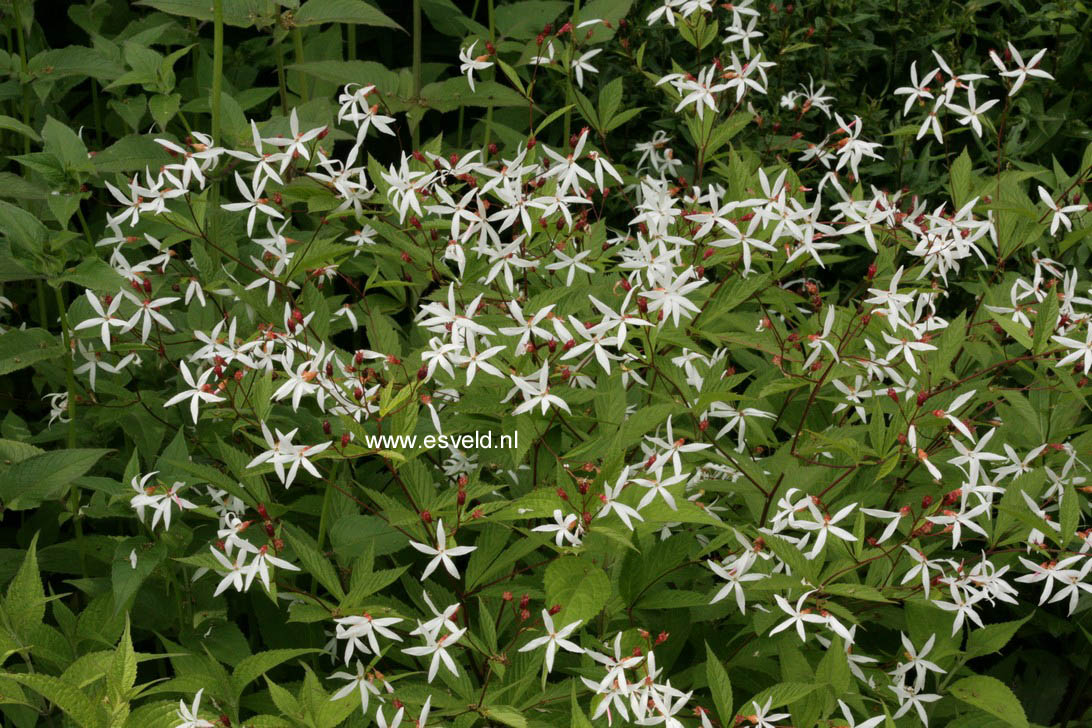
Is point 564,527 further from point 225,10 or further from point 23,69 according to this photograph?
point 23,69

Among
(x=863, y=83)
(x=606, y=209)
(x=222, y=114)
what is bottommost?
(x=606, y=209)

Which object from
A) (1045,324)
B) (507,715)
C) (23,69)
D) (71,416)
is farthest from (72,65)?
(1045,324)

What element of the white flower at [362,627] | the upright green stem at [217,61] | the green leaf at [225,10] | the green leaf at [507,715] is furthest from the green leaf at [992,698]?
the green leaf at [225,10]

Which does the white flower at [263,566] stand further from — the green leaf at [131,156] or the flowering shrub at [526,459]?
the green leaf at [131,156]

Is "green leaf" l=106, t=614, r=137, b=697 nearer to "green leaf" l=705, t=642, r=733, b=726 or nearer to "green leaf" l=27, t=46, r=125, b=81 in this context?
"green leaf" l=705, t=642, r=733, b=726

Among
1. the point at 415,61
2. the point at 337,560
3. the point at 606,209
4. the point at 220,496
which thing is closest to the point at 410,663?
the point at 337,560

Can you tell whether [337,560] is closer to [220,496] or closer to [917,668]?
[220,496]
